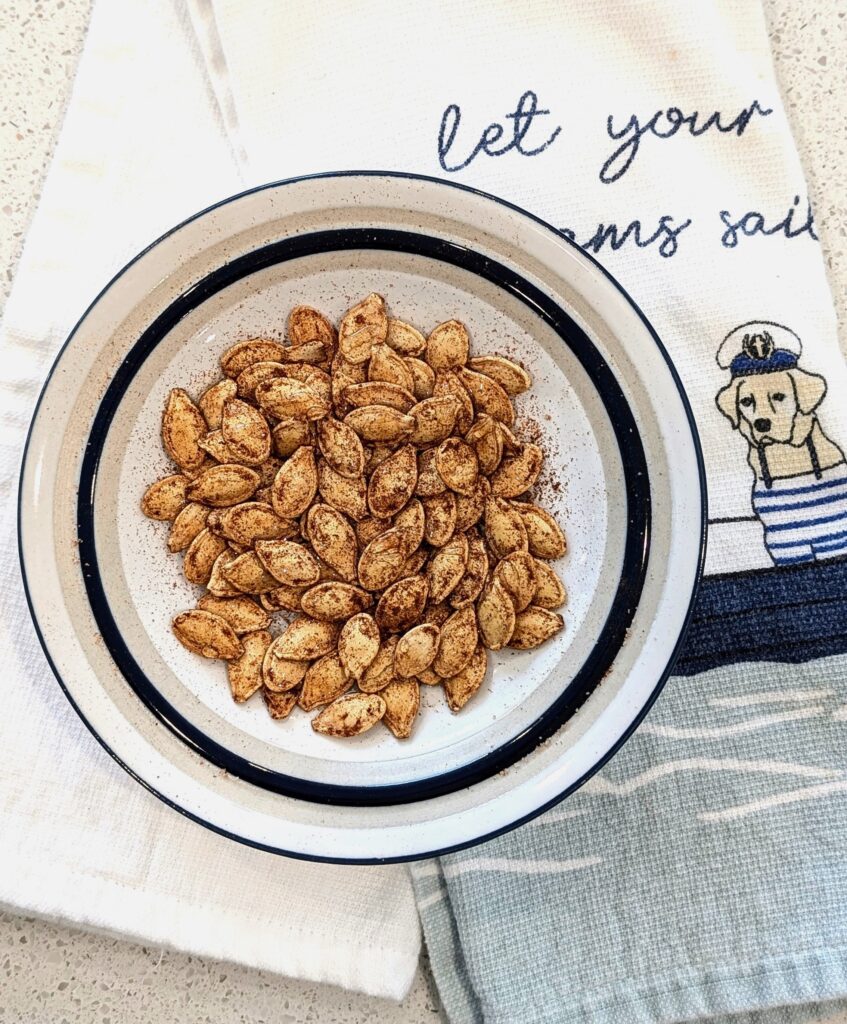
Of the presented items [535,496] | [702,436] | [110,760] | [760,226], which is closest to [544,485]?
[535,496]

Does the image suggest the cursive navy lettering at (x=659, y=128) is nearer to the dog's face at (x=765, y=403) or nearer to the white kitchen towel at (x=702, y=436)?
the white kitchen towel at (x=702, y=436)

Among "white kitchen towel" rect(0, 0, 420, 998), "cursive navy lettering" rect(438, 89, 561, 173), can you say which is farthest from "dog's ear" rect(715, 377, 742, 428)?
"white kitchen towel" rect(0, 0, 420, 998)

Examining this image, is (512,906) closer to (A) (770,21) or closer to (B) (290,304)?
(B) (290,304)

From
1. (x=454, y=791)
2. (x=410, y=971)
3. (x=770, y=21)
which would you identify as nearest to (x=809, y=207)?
(x=770, y=21)

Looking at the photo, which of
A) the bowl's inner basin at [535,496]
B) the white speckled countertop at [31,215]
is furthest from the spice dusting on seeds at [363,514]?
the white speckled countertop at [31,215]

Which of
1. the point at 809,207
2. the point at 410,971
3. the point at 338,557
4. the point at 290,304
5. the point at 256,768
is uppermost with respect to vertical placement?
the point at 809,207
